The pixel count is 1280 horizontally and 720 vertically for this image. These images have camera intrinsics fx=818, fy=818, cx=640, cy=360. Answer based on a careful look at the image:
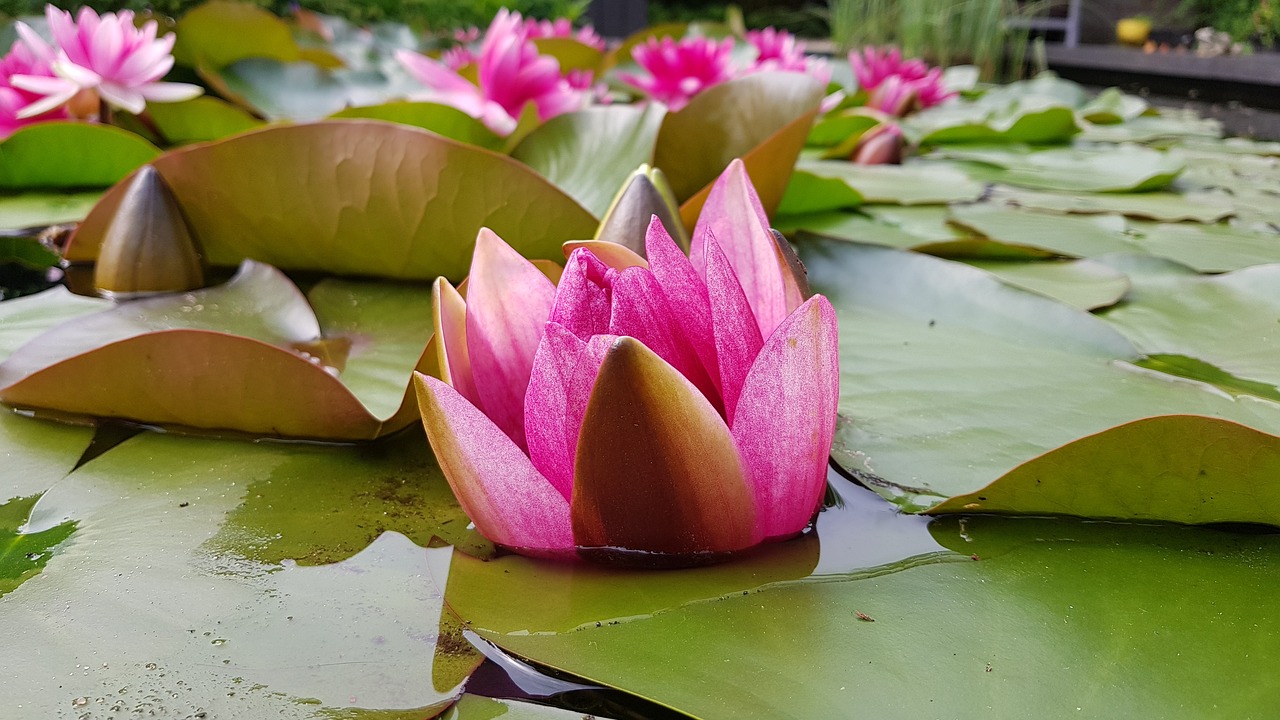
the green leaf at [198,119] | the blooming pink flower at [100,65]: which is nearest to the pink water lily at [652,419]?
the blooming pink flower at [100,65]

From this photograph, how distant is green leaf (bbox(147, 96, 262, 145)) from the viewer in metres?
1.15

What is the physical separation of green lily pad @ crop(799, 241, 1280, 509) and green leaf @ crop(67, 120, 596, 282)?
0.27 m

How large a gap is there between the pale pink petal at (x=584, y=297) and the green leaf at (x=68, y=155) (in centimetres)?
78

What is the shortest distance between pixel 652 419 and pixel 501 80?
0.78 metres

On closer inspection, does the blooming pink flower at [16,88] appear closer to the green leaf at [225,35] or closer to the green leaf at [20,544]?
the green leaf at [225,35]

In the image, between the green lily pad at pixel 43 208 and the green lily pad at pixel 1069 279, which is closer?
the green lily pad at pixel 1069 279

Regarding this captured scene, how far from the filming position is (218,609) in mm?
380

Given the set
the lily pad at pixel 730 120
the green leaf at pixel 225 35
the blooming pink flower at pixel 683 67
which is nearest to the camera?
the lily pad at pixel 730 120

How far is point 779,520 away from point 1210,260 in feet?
2.54

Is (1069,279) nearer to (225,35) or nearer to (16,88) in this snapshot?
(16,88)

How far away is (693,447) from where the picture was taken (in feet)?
1.21

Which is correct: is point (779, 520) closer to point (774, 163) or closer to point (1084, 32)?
point (774, 163)

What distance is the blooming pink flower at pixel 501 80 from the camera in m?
1.00

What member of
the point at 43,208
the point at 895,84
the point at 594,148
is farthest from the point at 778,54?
the point at 43,208
